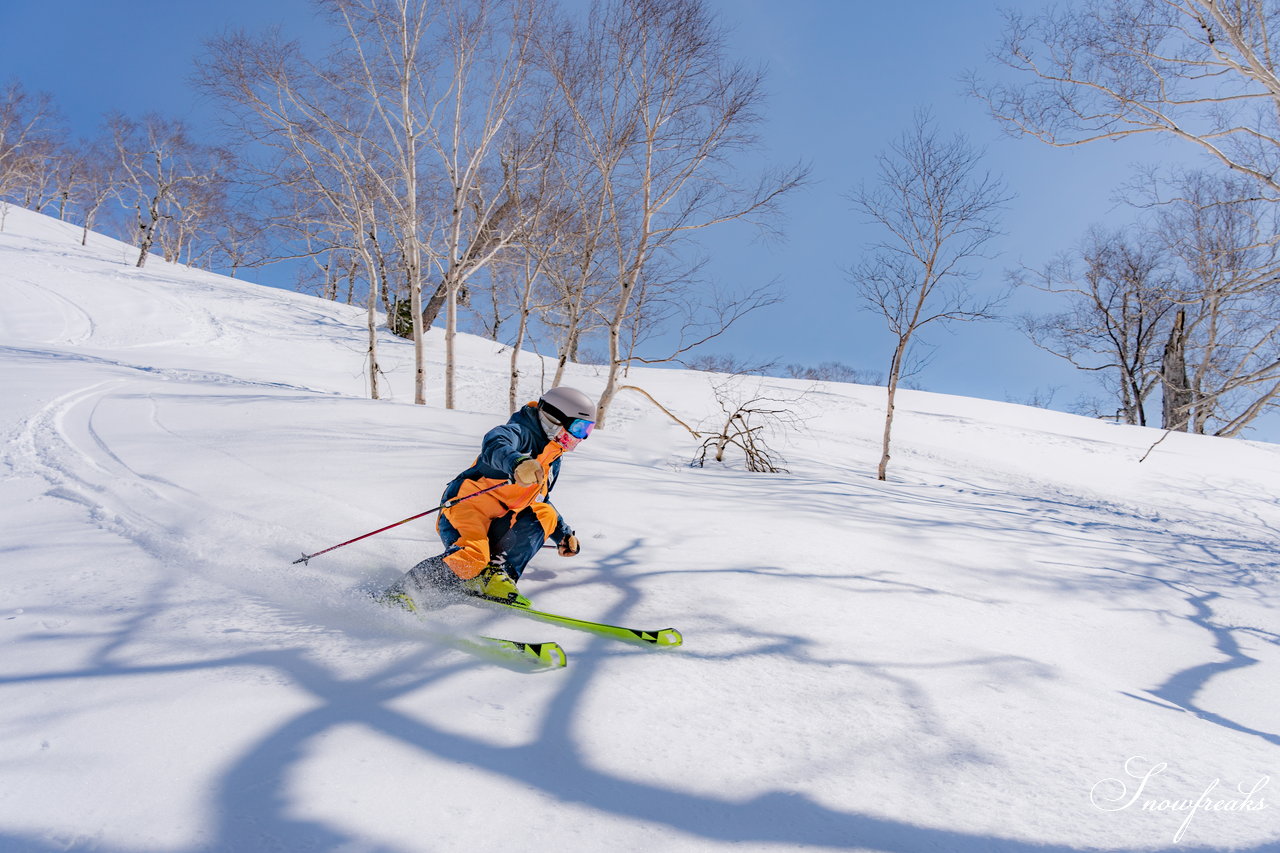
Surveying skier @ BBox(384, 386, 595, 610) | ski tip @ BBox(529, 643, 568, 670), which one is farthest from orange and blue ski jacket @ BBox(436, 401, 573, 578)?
ski tip @ BBox(529, 643, 568, 670)

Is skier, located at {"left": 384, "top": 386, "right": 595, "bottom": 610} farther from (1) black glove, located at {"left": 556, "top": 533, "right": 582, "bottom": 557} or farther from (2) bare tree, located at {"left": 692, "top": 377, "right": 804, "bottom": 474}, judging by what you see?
(2) bare tree, located at {"left": 692, "top": 377, "right": 804, "bottom": 474}

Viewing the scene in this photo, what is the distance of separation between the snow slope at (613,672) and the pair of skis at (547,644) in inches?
2.8

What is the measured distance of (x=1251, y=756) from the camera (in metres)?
1.92

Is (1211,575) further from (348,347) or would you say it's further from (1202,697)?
(348,347)

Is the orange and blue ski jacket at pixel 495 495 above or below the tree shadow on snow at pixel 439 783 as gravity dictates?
above

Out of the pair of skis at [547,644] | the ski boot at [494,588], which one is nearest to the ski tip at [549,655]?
the pair of skis at [547,644]

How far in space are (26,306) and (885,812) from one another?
69.1 ft

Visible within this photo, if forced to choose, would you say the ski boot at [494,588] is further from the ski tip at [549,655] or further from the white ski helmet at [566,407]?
the white ski helmet at [566,407]

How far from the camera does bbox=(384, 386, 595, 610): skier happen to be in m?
2.72

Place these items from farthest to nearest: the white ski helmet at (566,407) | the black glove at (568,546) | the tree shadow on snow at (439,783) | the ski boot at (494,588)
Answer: the black glove at (568,546)
the white ski helmet at (566,407)
the ski boot at (494,588)
the tree shadow on snow at (439,783)

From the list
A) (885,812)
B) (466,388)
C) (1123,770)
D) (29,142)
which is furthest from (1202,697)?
(29,142)

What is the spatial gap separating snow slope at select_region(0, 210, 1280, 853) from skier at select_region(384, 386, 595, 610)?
189 mm

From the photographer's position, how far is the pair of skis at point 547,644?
86.6 inches

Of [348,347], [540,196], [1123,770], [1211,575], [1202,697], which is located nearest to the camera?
[1123,770]
